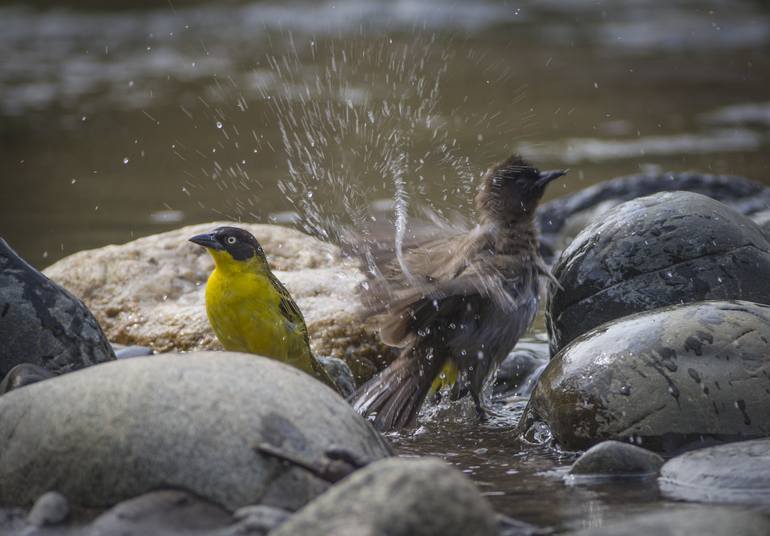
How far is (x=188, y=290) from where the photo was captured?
803cm

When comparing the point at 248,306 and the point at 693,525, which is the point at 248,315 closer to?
the point at 248,306

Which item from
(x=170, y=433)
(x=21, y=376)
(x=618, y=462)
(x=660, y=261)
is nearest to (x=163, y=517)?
(x=170, y=433)

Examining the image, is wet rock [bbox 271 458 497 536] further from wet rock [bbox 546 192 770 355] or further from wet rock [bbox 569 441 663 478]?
wet rock [bbox 546 192 770 355]

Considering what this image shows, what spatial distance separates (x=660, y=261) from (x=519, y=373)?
4.52 ft

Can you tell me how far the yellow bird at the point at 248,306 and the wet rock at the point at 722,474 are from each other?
218cm

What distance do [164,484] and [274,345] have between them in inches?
82.1

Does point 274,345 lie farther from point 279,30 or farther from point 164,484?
point 279,30

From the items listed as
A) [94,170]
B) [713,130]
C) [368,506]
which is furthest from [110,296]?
[713,130]

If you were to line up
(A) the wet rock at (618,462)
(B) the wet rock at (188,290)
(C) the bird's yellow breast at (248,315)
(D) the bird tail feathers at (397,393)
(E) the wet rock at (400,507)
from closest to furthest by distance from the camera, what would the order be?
(E) the wet rock at (400,507) → (A) the wet rock at (618,462) → (C) the bird's yellow breast at (248,315) → (D) the bird tail feathers at (397,393) → (B) the wet rock at (188,290)

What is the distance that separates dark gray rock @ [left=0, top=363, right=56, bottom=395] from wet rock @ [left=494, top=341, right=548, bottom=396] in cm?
290

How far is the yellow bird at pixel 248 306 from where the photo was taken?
20.4ft

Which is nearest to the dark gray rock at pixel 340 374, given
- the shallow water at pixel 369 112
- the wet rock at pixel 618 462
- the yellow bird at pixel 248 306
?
the yellow bird at pixel 248 306

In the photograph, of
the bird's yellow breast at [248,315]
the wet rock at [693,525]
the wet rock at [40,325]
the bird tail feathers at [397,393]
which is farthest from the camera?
the bird tail feathers at [397,393]

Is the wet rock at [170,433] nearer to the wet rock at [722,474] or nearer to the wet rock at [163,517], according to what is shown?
the wet rock at [163,517]
